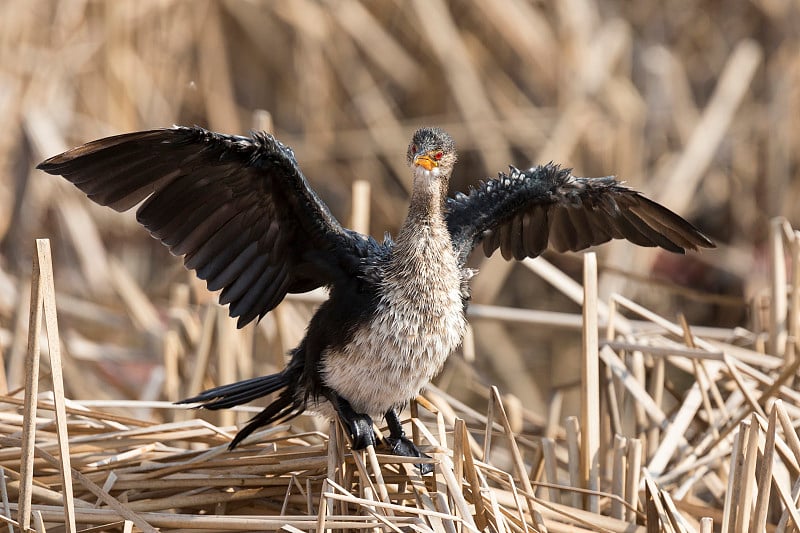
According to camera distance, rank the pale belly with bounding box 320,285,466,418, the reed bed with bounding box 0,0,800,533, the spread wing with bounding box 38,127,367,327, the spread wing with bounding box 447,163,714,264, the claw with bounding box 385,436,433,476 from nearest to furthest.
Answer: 1. the spread wing with bounding box 38,127,367,327
2. the pale belly with bounding box 320,285,466,418
3. the claw with bounding box 385,436,433,476
4. the spread wing with bounding box 447,163,714,264
5. the reed bed with bounding box 0,0,800,533

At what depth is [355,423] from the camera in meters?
2.83

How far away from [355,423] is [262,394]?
409mm

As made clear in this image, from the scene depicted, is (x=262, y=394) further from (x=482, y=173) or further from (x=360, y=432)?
(x=482, y=173)

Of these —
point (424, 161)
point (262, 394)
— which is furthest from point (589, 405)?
point (262, 394)

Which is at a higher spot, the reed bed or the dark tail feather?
the reed bed

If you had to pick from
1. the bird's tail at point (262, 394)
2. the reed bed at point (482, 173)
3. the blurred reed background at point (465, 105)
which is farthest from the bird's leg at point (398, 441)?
the blurred reed background at point (465, 105)

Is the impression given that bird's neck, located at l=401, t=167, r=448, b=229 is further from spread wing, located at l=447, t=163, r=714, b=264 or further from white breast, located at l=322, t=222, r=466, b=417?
spread wing, located at l=447, t=163, r=714, b=264

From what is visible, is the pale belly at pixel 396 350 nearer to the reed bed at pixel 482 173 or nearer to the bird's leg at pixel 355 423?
the bird's leg at pixel 355 423

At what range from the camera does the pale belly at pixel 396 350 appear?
2.84m

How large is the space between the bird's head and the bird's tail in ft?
2.34

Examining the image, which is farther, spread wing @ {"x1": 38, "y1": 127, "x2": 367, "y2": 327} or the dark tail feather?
the dark tail feather

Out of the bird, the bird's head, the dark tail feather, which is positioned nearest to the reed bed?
the dark tail feather

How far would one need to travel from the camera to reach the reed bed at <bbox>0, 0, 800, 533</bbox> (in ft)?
12.1

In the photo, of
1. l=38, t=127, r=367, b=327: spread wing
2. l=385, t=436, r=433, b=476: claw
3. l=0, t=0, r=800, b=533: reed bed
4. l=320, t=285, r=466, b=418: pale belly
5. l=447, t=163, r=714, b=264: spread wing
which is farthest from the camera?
l=0, t=0, r=800, b=533: reed bed
